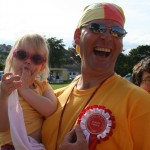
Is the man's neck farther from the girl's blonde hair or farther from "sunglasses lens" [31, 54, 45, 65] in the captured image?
the girl's blonde hair

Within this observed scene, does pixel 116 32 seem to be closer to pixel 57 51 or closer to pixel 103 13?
pixel 103 13

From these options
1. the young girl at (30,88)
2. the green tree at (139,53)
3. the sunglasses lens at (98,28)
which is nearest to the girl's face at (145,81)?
the young girl at (30,88)

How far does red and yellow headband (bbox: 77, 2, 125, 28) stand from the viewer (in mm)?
3023

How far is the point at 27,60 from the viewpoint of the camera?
11.4 ft

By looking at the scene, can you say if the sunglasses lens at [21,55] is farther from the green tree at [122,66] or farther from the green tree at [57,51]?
the green tree at [57,51]

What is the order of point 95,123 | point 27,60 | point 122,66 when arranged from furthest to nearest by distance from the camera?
point 122,66 → point 27,60 → point 95,123

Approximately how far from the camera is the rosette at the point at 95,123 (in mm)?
2615

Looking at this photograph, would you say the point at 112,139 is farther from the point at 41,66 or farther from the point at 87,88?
the point at 41,66

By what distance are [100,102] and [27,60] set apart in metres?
1.04

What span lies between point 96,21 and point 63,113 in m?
0.88

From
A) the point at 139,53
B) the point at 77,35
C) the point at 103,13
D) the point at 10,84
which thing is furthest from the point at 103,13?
the point at 139,53

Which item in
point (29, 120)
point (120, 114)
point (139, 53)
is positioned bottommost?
point (139, 53)

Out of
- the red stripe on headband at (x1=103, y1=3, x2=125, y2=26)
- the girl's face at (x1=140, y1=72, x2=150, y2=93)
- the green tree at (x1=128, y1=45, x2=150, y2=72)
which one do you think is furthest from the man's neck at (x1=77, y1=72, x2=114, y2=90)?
the green tree at (x1=128, y1=45, x2=150, y2=72)

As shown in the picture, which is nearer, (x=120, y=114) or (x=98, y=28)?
(x=120, y=114)
